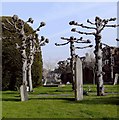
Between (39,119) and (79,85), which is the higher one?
(79,85)

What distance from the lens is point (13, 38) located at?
2789 cm

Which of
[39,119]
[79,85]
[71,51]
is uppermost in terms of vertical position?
[71,51]

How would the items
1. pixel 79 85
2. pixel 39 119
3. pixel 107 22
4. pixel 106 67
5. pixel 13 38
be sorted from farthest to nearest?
pixel 106 67, pixel 13 38, pixel 107 22, pixel 79 85, pixel 39 119

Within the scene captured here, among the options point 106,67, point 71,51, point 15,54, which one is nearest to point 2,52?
point 15,54


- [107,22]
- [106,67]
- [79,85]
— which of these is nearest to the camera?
[79,85]

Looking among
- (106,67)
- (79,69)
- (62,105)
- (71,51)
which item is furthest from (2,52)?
(106,67)

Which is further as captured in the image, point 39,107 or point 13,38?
point 13,38

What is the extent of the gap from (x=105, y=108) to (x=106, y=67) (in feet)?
130

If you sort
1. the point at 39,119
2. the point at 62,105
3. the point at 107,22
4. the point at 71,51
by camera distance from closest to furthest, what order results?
the point at 39,119, the point at 62,105, the point at 107,22, the point at 71,51

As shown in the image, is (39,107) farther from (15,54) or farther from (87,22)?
(15,54)

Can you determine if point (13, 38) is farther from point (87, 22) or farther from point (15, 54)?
point (87, 22)

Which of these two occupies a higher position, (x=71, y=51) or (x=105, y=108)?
(x=71, y=51)

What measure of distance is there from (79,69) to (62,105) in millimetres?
2646

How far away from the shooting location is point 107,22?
18672 mm
